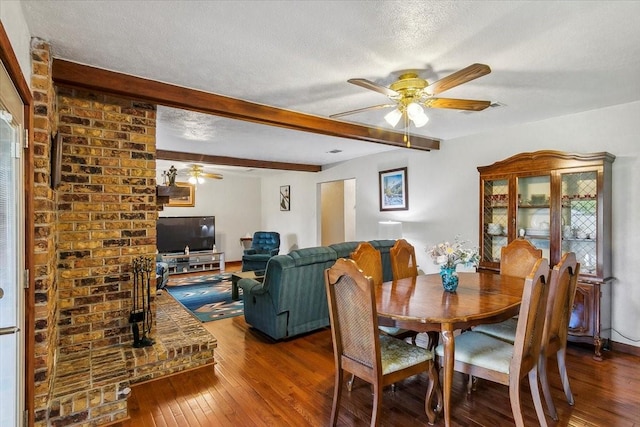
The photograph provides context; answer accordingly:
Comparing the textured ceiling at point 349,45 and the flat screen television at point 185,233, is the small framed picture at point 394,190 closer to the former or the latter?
the textured ceiling at point 349,45

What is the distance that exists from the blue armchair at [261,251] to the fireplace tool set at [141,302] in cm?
395

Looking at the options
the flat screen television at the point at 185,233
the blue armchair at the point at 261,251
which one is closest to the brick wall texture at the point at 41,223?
the blue armchair at the point at 261,251

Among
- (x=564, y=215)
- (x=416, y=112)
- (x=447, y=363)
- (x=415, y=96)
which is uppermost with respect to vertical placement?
(x=415, y=96)

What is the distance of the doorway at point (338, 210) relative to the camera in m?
7.90

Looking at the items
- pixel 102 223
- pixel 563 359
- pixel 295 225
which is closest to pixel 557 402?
pixel 563 359

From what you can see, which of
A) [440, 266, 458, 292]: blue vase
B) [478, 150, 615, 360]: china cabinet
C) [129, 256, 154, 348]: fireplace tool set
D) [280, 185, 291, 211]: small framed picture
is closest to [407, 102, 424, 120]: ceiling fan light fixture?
[440, 266, 458, 292]: blue vase

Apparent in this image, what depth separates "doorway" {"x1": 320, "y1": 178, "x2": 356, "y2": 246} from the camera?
7.90 meters

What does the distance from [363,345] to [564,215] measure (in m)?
2.73

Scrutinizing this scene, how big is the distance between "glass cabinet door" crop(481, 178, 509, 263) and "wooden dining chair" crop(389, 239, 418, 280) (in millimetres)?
1163

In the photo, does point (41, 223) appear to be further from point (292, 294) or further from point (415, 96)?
point (415, 96)

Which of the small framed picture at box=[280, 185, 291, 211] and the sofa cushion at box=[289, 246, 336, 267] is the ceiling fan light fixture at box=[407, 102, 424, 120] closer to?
the sofa cushion at box=[289, 246, 336, 267]

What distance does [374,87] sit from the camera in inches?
85.7

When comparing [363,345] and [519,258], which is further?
[519,258]

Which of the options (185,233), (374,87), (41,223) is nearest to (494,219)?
(374,87)
